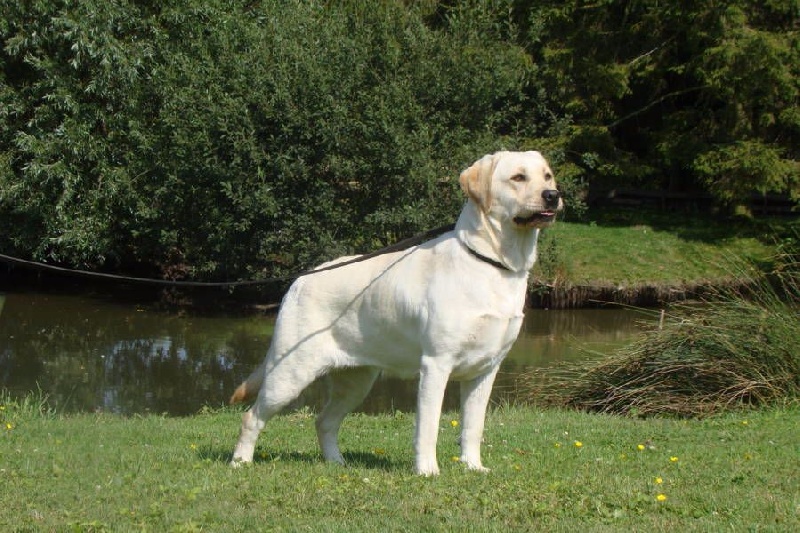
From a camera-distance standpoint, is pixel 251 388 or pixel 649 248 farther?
pixel 649 248

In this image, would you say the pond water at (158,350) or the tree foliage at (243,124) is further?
the tree foliage at (243,124)

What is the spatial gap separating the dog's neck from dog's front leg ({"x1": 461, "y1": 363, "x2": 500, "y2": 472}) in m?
0.75

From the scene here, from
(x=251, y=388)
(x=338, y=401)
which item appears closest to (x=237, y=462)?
(x=251, y=388)

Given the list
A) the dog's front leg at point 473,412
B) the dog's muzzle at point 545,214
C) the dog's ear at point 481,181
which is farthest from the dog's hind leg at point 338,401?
the dog's muzzle at point 545,214

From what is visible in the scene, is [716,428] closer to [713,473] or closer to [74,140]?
[713,473]

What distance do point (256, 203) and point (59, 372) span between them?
6960mm

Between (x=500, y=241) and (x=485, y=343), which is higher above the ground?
(x=500, y=241)

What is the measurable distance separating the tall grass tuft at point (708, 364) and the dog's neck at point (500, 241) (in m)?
5.79

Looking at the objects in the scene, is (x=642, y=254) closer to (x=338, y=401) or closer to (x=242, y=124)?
(x=242, y=124)

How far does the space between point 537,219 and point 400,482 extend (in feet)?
6.23

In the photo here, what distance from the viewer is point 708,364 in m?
12.0

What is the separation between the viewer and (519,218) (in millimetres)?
6645

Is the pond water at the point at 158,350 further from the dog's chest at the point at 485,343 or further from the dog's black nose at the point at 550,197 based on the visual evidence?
the dog's black nose at the point at 550,197

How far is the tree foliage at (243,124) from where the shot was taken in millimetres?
23203
